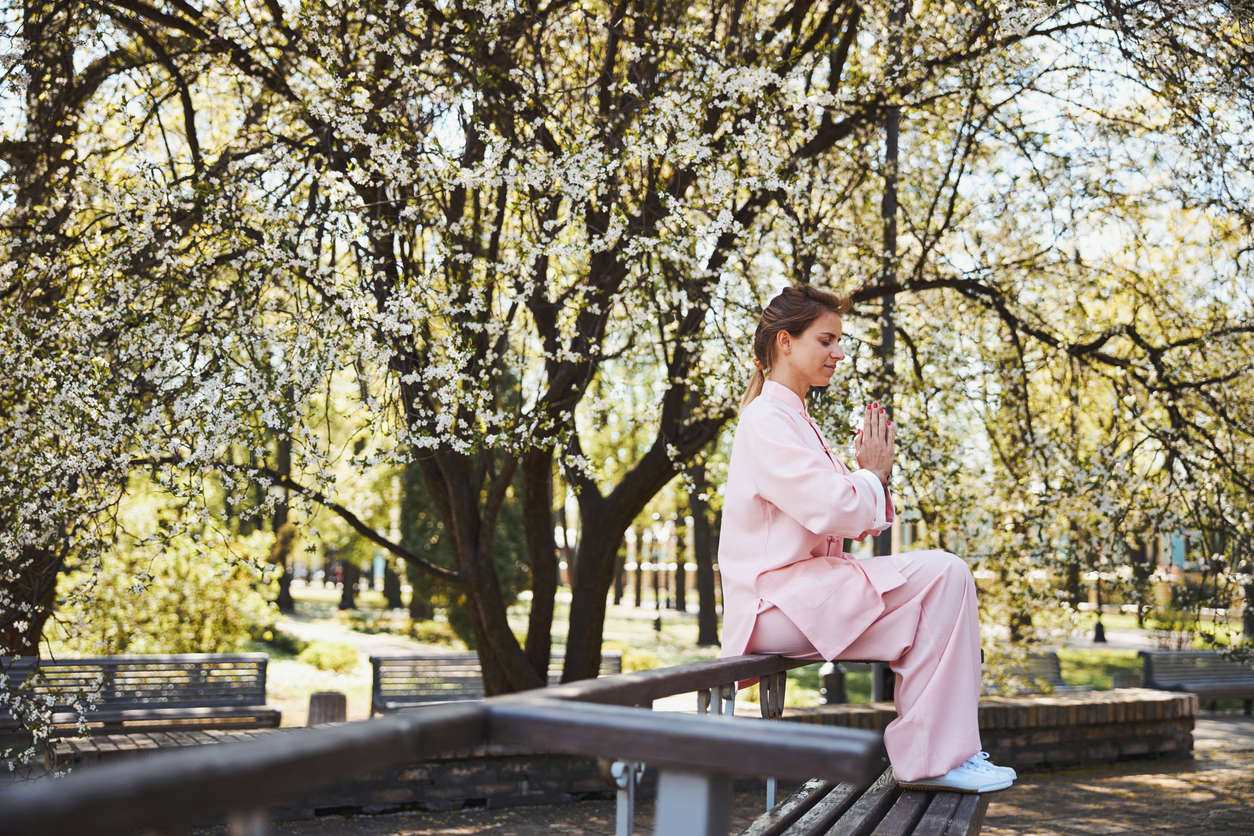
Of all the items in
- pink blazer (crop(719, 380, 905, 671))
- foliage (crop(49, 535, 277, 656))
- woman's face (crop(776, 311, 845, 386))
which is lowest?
foliage (crop(49, 535, 277, 656))

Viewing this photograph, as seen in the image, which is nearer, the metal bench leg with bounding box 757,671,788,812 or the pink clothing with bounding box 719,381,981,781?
the pink clothing with bounding box 719,381,981,781

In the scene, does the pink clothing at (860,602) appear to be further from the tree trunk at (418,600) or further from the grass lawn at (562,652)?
the tree trunk at (418,600)

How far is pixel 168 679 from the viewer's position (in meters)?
10.9

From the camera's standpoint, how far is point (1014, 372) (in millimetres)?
9281

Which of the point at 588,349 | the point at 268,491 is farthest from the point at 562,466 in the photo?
the point at 268,491

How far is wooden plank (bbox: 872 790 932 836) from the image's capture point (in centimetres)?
280

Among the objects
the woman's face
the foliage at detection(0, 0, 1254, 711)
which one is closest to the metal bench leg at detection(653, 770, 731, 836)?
the woman's face

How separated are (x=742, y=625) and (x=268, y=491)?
4.38 meters

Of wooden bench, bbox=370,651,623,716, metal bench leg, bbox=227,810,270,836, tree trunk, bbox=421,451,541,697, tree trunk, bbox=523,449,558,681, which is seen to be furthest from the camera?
wooden bench, bbox=370,651,623,716

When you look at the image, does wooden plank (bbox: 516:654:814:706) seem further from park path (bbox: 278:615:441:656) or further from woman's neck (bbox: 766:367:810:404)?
park path (bbox: 278:615:441:656)

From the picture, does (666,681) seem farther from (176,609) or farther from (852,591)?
(176,609)

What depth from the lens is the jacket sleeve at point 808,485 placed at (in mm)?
3270

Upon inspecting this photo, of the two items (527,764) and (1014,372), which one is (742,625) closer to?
(527,764)

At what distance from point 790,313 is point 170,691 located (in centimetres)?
905
